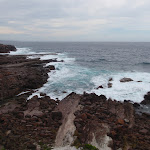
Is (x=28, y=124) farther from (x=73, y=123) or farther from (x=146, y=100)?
(x=146, y=100)

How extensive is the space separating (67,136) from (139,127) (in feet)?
19.3

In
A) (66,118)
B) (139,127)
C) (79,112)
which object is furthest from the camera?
(79,112)

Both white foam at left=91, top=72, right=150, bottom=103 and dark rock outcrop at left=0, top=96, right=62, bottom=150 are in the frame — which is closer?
dark rock outcrop at left=0, top=96, right=62, bottom=150

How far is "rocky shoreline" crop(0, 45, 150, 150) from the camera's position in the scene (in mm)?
9016

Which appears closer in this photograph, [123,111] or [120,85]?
[123,111]

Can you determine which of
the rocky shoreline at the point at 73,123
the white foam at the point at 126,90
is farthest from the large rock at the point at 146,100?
A: the white foam at the point at 126,90

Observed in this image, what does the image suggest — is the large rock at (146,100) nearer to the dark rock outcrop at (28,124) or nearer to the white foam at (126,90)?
the white foam at (126,90)

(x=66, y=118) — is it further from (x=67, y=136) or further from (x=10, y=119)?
(x=10, y=119)

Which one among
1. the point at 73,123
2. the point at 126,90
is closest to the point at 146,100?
the point at 126,90

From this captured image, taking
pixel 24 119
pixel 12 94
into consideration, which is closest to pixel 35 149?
pixel 24 119

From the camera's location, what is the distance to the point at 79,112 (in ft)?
41.7

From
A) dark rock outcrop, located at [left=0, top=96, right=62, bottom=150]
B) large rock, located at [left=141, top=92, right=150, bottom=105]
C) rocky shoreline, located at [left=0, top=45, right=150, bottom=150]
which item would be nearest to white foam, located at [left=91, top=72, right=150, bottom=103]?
large rock, located at [left=141, top=92, right=150, bottom=105]

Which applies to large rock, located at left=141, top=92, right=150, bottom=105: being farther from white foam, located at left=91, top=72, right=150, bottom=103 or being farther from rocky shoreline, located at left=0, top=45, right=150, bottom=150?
white foam, located at left=91, top=72, right=150, bottom=103

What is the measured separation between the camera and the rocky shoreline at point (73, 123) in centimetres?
902
